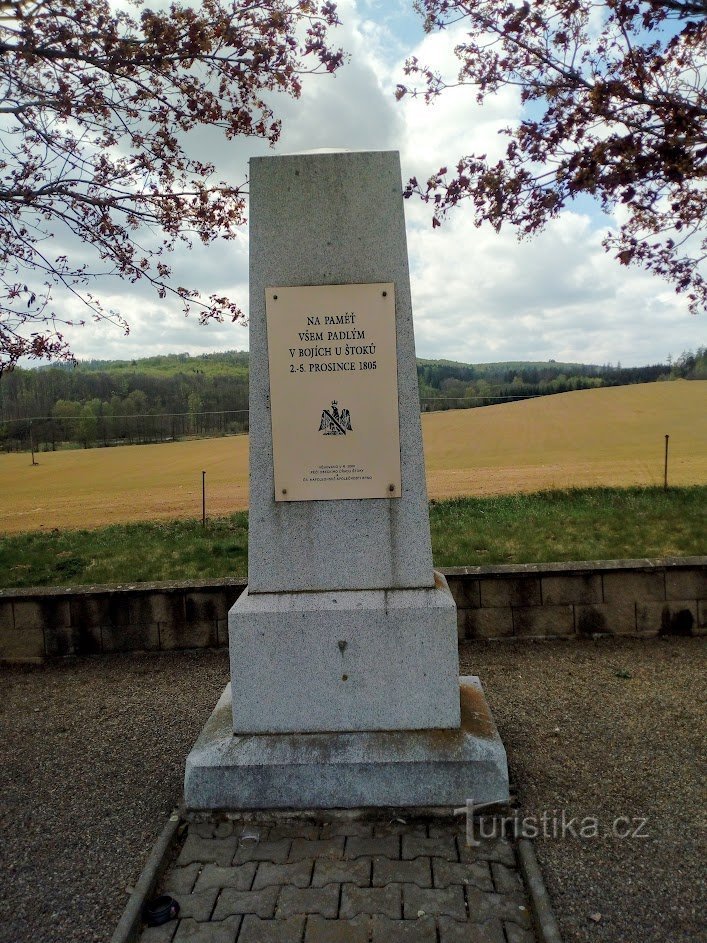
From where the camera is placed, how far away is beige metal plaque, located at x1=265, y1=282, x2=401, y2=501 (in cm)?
339

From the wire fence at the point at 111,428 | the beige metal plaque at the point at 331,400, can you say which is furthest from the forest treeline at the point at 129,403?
the beige metal plaque at the point at 331,400

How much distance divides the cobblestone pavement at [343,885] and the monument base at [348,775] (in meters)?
0.10

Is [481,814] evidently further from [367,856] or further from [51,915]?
[51,915]

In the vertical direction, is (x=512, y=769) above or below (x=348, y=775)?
below

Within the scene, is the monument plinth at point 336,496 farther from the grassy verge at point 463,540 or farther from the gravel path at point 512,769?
the grassy verge at point 463,540

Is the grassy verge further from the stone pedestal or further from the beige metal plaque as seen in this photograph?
the beige metal plaque

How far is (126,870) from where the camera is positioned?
287 cm

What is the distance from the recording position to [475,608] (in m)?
5.59

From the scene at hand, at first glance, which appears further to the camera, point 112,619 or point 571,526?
point 571,526

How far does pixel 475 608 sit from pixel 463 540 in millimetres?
2095

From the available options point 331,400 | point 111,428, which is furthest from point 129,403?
point 331,400

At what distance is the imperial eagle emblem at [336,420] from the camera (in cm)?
342

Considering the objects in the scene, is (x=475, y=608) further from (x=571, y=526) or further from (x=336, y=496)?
(x=571, y=526)

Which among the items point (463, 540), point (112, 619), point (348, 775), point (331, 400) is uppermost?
→ point (331, 400)
